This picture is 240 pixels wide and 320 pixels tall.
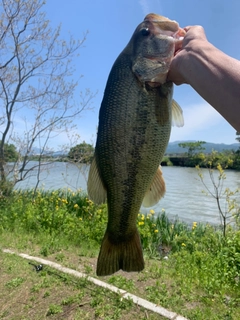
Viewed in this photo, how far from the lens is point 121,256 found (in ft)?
6.75

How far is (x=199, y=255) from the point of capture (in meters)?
5.34

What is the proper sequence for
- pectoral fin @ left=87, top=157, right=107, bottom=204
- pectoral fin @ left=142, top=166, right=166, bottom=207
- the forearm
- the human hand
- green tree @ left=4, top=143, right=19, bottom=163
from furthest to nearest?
green tree @ left=4, top=143, right=19, bottom=163, pectoral fin @ left=142, top=166, right=166, bottom=207, pectoral fin @ left=87, top=157, right=107, bottom=204, the human hand, the forearm

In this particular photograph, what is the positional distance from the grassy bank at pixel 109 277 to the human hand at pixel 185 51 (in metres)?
2.96

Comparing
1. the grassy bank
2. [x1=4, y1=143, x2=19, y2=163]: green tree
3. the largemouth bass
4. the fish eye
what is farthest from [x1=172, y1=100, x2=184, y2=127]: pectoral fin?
[x1=4, y1=143, x2=19, y2=163]: green tree

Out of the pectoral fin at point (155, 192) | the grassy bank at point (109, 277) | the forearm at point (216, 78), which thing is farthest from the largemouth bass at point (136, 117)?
the grassy bank at point (109, 277)

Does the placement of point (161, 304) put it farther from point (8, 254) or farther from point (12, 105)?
point (12, 105)

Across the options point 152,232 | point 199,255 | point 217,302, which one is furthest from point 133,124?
point 152,232

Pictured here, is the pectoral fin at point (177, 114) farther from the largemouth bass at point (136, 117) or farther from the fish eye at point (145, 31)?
the fish eye at point (145, 31)

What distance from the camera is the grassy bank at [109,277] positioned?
3854mm

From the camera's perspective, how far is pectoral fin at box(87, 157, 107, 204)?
1.95 meters

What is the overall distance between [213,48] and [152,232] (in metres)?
5.69

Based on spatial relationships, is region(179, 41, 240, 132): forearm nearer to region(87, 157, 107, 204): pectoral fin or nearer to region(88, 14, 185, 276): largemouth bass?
region(88, 14, 185, 276): largemouth bass

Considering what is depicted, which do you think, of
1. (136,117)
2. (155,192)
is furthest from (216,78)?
(155,192)

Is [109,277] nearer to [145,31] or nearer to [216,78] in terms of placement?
[145,31]
